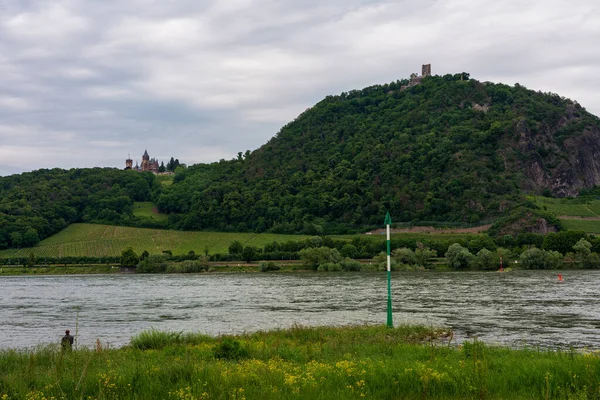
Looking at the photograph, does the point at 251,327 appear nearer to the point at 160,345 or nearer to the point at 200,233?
the point at 160,345

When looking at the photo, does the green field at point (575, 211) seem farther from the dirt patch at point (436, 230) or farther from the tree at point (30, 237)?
the tree at point (30, 237)

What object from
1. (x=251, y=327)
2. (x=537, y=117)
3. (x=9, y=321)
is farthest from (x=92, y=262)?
(x=537, y=117)

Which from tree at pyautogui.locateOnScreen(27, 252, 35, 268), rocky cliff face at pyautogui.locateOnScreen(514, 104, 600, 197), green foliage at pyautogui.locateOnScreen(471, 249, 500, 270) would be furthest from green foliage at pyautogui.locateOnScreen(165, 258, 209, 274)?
rocky cliff face at pyautogui.locateOnScreen(514, 104, 600, 197)

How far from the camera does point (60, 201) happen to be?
163m

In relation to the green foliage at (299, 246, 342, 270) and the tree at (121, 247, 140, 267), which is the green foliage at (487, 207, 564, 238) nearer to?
the green foliage at (299, 246, 342, 270)

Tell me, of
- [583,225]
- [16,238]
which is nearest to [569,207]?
[583,225]

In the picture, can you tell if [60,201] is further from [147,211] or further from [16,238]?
[147,211]

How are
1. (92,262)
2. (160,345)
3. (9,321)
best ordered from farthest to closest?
(92,262), (9,321), (160,345)

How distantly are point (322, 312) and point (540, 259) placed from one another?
2602 inches

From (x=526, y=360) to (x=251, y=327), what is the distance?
19.7 meters

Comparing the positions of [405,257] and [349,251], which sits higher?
[349,251]

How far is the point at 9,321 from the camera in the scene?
3909 centimetres

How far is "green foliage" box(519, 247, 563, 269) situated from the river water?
105 feet

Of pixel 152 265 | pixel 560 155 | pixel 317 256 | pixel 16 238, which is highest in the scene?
pixel 560 155
